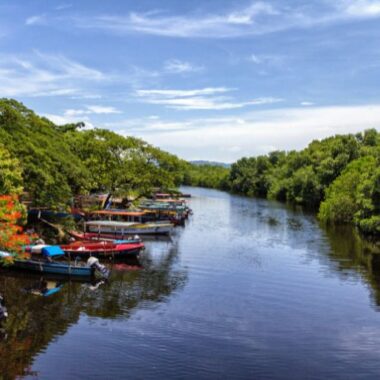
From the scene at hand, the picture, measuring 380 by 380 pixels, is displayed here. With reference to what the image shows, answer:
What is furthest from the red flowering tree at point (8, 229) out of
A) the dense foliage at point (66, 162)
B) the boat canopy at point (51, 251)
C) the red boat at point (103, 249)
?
the red boat at point (103, 249)

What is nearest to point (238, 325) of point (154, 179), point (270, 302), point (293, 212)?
point (270, 302)

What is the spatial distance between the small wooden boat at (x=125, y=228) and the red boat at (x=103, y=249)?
15.6 metres

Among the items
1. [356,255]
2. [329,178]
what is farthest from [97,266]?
[329,178]

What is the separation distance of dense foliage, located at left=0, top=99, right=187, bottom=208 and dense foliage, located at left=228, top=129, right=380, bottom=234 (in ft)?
92.5

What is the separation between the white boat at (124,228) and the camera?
6216cm

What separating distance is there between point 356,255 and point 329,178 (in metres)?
60.6

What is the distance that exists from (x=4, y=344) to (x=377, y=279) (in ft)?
101

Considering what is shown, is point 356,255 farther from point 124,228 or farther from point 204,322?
A: point 204,322

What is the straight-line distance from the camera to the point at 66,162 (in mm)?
49875

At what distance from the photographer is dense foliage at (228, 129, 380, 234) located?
6731 cm

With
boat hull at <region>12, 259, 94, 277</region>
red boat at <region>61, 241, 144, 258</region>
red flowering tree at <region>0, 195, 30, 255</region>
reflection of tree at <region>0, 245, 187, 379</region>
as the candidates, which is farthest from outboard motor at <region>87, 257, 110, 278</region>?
red boat at <region>61, 241, 144, 258</region>

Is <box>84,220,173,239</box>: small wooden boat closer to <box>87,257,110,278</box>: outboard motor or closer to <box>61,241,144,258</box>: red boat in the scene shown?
<box>61,241,144,258</box>: red boat

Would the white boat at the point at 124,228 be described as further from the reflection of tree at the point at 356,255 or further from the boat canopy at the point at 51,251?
the reflection of tree at the point at 356,255

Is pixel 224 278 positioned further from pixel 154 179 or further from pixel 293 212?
pixel 293 212
